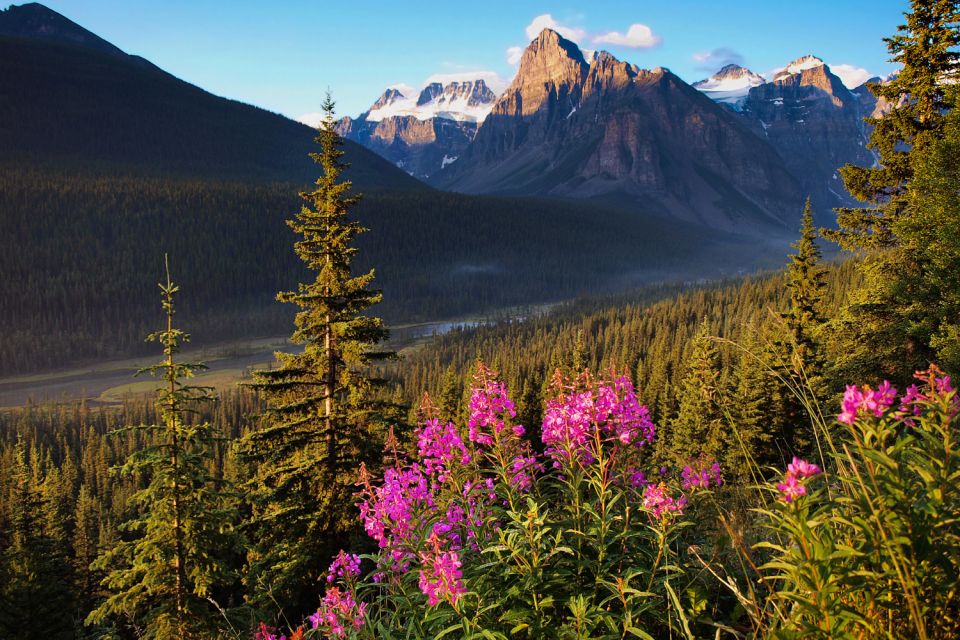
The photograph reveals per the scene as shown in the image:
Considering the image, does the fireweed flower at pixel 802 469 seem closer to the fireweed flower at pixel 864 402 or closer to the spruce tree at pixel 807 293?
the fireweed flower at pixel 864 402

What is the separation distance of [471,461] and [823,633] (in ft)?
8.44

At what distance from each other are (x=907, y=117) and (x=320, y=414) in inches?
724

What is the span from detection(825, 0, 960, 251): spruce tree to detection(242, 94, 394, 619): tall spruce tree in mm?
14249

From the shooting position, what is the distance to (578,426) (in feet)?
12.0

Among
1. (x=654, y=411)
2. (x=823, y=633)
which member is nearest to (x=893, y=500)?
(x=823, y=633)

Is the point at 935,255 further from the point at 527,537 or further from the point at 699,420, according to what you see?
the point at 699,420

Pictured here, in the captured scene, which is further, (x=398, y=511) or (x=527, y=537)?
(x=398, y=511)

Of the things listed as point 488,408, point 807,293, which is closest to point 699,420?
point 807,293

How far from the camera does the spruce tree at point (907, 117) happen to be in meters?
15.2

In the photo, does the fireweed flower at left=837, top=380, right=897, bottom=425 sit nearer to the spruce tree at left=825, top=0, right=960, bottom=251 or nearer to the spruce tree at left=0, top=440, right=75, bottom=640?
the spruce tree at left=825, top=0, right=960, bottom=251

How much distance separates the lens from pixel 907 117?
15547mm

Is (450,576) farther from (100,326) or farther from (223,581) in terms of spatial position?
(100,326)

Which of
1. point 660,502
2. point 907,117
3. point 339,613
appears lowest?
point 339,613

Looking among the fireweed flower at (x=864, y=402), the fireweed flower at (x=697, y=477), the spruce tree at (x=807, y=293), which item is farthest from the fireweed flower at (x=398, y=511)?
the spruce tree at (x=807, y=293)
